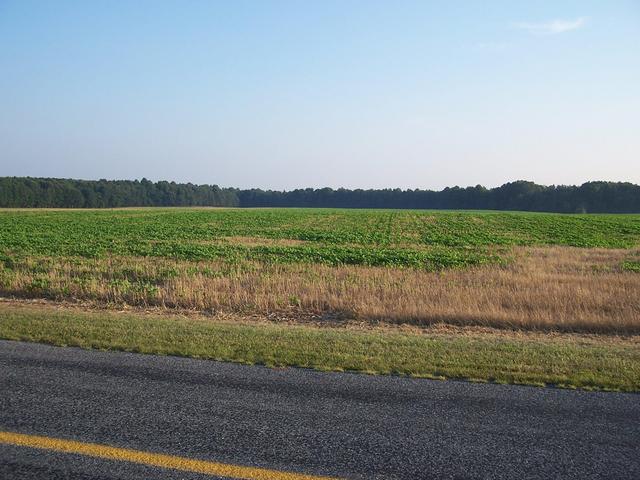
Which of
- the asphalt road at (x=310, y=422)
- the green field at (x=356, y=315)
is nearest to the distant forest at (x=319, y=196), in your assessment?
the green field at (x=356, y=315)

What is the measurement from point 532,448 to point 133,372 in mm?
4325

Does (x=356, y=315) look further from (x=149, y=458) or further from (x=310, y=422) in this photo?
(x=149, y=458)

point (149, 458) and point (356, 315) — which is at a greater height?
point (149, 458)

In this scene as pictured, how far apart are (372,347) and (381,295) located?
4.70 metres

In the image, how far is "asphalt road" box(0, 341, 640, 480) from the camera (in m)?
4.06

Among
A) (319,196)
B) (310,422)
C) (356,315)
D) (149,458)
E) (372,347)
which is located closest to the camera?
(149,458)

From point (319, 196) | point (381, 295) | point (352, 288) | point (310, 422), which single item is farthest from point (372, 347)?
point (319, 196)

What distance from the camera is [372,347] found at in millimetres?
7910

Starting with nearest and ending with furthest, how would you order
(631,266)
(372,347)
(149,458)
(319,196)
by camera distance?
(149,458) < (372,347) < (631,266) < (319,196)

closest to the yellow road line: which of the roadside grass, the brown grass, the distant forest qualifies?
the roadside grass

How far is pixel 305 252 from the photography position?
23812mm

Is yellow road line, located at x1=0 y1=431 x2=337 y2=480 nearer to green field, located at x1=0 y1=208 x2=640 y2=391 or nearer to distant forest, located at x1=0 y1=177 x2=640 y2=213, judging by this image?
green field, located at x1=0 y1=208 x2=640 y2=391

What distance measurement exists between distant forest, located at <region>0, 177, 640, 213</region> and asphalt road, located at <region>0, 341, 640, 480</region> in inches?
4540

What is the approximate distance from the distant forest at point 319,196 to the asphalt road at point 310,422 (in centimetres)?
11532
